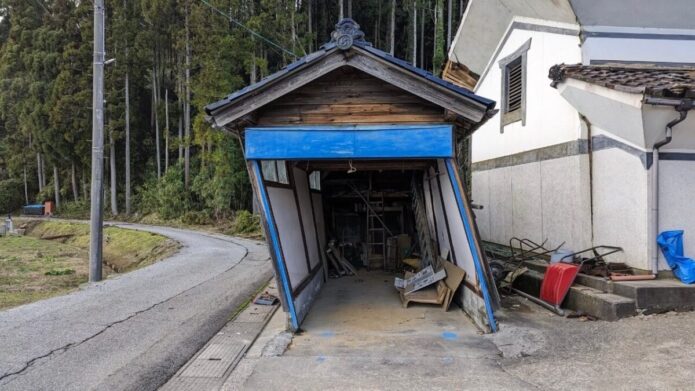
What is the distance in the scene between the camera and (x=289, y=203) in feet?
25.8

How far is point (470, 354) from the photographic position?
5387 mm

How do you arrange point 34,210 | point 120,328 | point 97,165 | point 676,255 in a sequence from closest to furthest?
point 676,255 → point 120,328 → point 97,165 → point 34,210

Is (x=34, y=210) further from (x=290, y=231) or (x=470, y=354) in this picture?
(x=470, y=354)

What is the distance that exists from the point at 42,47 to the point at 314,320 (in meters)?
37.1

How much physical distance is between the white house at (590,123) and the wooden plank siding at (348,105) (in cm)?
265

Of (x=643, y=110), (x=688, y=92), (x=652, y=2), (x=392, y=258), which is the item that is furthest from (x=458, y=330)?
(x=652, y=2)

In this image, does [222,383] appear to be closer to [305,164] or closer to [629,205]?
[305,164]

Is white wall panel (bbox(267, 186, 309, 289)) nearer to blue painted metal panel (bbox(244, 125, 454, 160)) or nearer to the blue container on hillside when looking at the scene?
blue painted metal panel (bbox(244, 125, 454, 160))

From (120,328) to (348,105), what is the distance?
4569 mm

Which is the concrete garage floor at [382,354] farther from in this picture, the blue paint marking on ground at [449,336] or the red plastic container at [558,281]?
the red plastic container at [558,281]

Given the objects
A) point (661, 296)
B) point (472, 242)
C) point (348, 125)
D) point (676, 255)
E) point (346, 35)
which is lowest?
point (661, 296)

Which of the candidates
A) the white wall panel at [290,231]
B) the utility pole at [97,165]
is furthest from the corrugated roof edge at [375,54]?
the utility pole at [97,165]

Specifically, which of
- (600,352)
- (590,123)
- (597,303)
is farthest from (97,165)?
(600,352)

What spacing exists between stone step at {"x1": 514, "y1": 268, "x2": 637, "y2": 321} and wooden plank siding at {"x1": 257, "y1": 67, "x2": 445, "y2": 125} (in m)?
3.24
